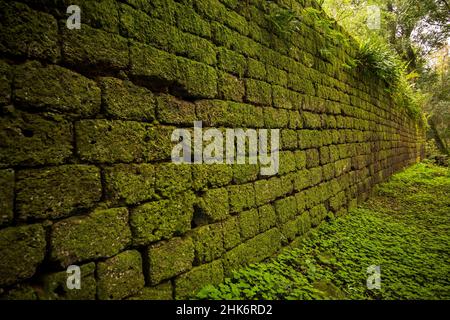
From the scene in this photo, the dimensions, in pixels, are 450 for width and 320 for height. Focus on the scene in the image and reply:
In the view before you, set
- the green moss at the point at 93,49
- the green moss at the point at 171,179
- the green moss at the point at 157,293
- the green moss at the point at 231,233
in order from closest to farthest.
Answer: the green moss at the point at 93,49 → the green moss at the point at 157,293 → the green moss at the point at 171,179 → the green moss at the point at 231,233

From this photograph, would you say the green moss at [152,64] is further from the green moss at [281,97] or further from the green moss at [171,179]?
the green moss at [281,97]

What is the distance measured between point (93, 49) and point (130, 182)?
0.90m

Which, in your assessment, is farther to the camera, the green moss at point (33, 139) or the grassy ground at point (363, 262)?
the grassy ground at point (363, 262)

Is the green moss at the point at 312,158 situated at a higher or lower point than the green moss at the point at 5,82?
lower

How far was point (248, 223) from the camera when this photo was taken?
9.75ft

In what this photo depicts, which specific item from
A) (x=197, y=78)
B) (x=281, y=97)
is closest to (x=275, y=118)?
(x=281, y=97)

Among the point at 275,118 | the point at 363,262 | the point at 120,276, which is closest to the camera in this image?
the point at 120,276

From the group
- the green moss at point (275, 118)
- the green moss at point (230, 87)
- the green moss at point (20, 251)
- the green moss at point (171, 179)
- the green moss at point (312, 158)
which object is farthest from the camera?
the green moss at point (312, 158)

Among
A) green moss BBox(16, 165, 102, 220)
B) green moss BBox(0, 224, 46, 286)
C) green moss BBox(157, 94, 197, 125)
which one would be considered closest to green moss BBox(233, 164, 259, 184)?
green moss BBox(157, 94, 197, 125)

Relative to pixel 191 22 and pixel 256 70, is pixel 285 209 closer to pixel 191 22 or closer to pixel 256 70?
pixel 256 70

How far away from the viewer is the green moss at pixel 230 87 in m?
2.77

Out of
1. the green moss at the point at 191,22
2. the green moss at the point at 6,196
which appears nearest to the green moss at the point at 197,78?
the green moss at the point at 191,22

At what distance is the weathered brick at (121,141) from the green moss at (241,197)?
2.80ft
